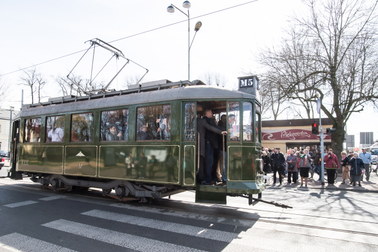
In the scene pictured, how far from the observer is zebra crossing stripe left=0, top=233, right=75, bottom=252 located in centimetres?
427

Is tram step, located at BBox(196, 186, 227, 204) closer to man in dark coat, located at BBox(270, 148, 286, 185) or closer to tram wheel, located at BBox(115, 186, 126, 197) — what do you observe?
tram wheel, located at BBox(115, 186, 126, 197)

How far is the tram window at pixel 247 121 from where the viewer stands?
6.47 m

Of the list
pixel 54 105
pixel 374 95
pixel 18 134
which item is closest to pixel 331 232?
pixel 54 105

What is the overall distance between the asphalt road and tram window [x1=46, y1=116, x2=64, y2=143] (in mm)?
1941

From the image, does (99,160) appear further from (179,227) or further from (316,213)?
(316,213)

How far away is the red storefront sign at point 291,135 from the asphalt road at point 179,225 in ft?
65.7

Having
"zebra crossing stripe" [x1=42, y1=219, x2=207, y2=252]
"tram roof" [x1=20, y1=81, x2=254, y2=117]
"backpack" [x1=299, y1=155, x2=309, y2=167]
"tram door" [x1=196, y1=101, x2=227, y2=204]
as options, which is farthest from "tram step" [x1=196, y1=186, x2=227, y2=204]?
"backpack" [x1=299, y1=155, x2=309, y2=167]

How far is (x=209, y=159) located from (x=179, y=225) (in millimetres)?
1820

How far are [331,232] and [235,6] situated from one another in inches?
323

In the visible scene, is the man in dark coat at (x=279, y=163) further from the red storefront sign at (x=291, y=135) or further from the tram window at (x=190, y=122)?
the red storefront sign at (x=291, y=135)

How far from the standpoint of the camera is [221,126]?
7.15 m

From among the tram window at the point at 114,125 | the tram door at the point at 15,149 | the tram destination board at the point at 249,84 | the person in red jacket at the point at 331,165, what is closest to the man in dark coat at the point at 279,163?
the person in red jacket at the point at 331,165

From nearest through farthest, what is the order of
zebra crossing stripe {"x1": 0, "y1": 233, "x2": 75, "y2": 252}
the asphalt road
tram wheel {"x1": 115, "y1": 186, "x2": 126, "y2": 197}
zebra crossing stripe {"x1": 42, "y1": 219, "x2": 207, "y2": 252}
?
zebra crossing stripe {"x1": 0, "y1": 233, "x2": 75, "y2": 252}
zebra crossing stripe {"x1": 42, "y1": 219, "x2": 207, "y2": 252}
the asphalt road
tram wheel {"x1": 115, "y1": 186, "x2": 126, "y2": 197}

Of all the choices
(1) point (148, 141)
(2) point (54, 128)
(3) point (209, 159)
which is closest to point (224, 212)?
(3) point (209, 159)
